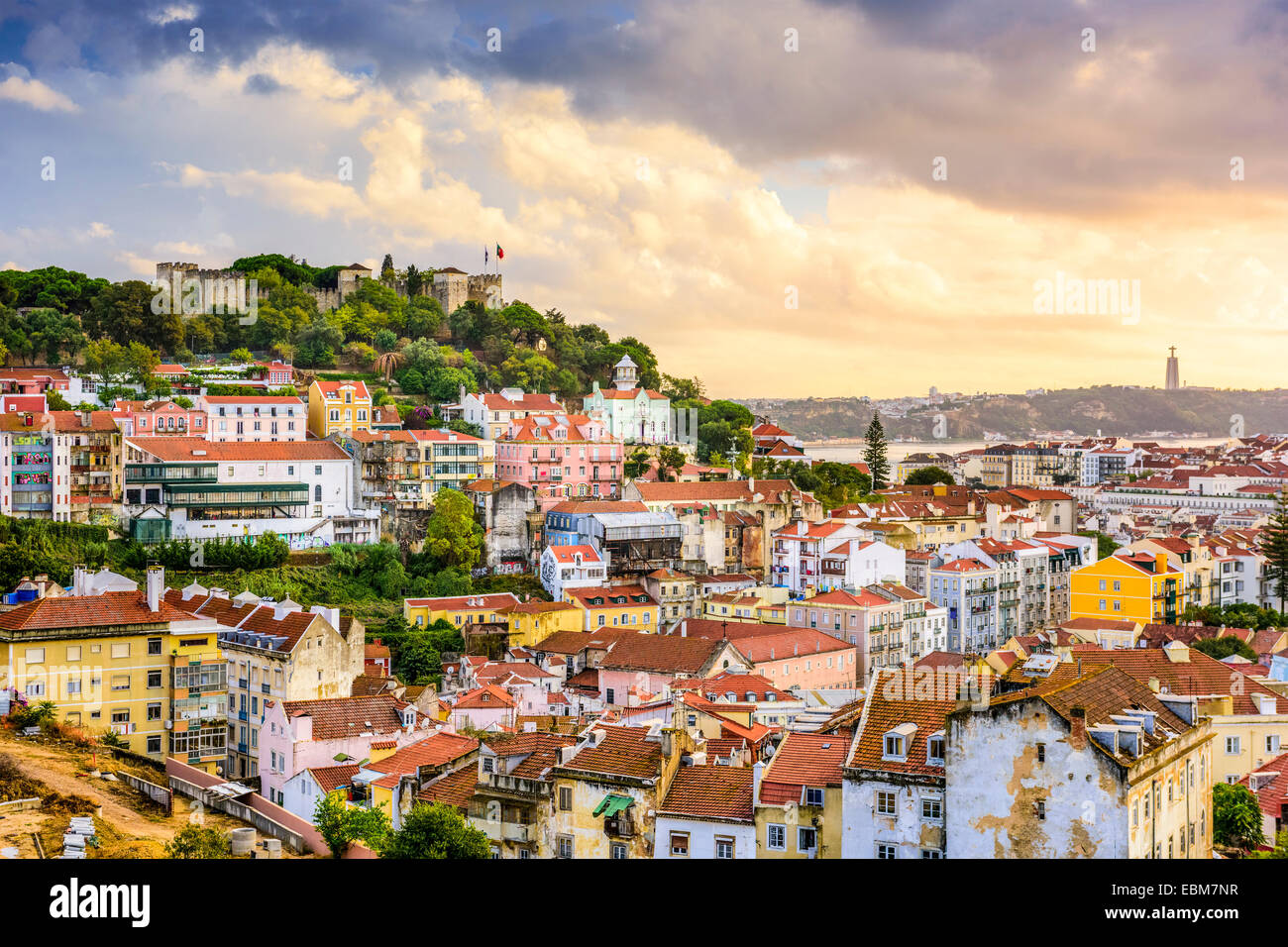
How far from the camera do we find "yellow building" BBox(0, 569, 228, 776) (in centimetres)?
1579

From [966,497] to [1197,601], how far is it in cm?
933

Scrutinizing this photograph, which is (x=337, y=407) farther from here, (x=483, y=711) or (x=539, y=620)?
(x=483, y=711)

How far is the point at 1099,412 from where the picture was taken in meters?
92.1

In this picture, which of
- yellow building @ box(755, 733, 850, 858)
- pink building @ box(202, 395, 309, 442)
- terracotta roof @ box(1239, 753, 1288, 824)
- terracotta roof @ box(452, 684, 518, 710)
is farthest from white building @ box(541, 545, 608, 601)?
yellow building @ box(755, 733, 850, 858)

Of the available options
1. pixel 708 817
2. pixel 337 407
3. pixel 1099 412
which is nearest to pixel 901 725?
pixel 708 817

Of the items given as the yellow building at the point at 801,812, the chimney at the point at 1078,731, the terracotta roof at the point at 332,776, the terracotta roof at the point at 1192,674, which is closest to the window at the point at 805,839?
the yellow building at the point at 801,812

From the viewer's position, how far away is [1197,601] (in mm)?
31875

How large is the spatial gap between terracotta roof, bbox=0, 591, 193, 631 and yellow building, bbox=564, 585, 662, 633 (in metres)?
10.0

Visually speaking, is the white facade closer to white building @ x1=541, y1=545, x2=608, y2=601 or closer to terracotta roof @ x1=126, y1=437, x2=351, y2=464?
white building @ x1=541, y1=545, x2=608, y2=601

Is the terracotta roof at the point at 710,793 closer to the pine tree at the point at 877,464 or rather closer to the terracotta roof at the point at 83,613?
the terracotta roof at the point at 83,613

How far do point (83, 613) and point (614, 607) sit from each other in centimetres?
1197

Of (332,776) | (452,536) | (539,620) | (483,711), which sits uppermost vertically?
(452,536)
